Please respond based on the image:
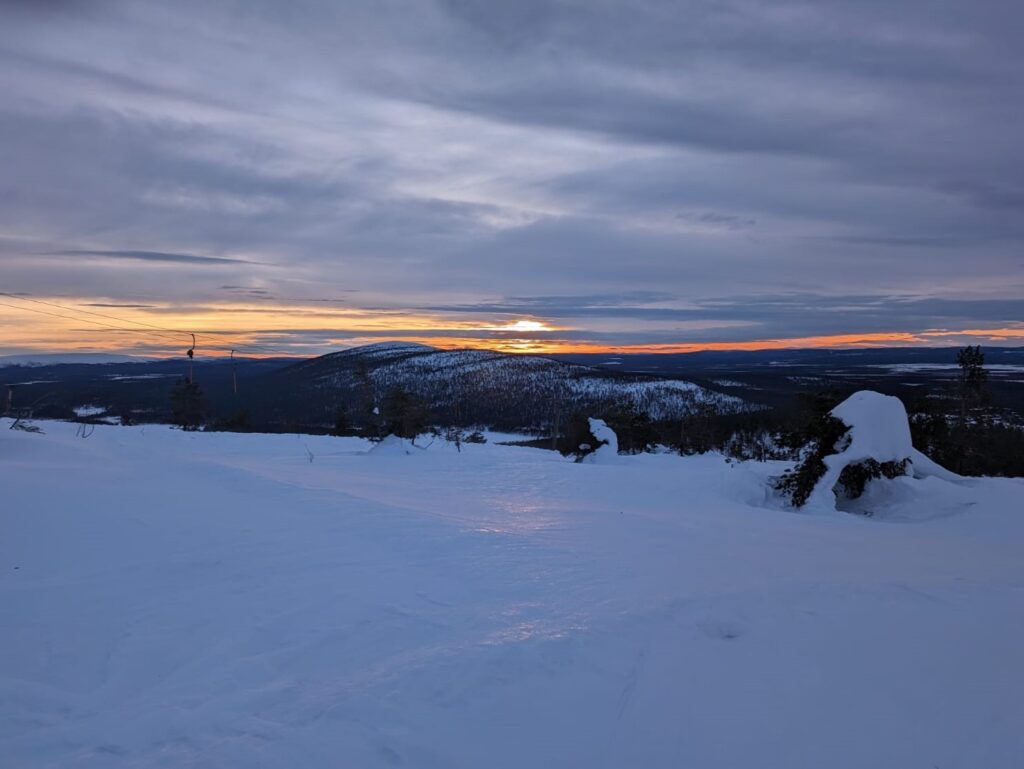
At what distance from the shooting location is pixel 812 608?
217 inches

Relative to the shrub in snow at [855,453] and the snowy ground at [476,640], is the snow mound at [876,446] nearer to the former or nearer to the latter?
the shrub in snow at [855,453]

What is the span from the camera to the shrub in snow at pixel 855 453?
13766mm

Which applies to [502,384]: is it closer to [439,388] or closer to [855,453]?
[439,388]

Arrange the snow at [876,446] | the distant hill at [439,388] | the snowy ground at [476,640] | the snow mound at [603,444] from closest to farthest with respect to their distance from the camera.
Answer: the snowy ground at [476,640] < the snow at [876,446] < the snow mound at [603,444] < the distant hill at [439,388]

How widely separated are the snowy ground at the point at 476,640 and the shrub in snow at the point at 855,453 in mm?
4680

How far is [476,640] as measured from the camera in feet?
15.9

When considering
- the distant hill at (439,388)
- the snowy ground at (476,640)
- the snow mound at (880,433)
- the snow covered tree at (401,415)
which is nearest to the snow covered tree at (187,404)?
the snow covered tree at (401,415)

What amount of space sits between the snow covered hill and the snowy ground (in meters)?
89.3

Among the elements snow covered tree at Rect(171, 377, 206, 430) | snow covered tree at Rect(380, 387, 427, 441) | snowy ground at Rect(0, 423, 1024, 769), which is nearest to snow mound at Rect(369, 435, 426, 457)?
snow covered tree at Rect(380, 387, 427, 441)

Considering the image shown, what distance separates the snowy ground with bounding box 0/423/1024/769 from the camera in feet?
12.2

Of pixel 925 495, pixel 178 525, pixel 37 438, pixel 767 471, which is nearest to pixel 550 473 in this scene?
pixel 767 471

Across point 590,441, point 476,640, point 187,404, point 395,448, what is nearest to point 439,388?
point 187,404

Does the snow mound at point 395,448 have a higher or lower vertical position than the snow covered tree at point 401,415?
lower

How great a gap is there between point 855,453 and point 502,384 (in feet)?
397
